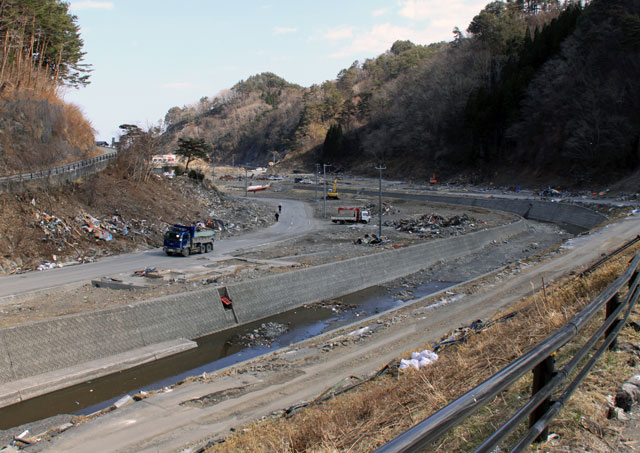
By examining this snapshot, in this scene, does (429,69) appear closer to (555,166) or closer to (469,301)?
(555,166)

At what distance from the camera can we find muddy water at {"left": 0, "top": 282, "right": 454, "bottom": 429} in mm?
14961

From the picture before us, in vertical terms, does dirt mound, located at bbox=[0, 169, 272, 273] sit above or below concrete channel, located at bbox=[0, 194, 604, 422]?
above

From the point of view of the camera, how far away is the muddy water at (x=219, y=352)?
14961 millimetres

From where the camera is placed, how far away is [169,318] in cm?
2114

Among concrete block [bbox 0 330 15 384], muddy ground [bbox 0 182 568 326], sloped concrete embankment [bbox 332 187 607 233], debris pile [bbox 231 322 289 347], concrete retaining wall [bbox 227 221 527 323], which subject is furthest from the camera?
sloped concrete embankment [bbox 332 187 607 233]

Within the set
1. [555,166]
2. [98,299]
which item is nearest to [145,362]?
[98,299]

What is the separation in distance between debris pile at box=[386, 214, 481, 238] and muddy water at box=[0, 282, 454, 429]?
61.0 feet

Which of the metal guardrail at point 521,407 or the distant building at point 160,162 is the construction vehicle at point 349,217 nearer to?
the distant building at point 160,162

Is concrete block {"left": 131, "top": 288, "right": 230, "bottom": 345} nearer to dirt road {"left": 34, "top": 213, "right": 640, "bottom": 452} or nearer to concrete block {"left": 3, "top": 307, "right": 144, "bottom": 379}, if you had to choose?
concrete block {"left": 3, "top": 307, "right": 144, "bottom": 379}

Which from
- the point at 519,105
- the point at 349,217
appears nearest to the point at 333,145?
the point at 519,105

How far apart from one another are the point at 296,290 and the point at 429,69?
405 ft

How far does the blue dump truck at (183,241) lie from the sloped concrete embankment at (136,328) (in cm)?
1154

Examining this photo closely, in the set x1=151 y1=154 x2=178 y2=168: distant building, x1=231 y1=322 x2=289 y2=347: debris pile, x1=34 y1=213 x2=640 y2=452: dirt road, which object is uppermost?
x1=151 y1=154 x2=178 y2=168: distant building

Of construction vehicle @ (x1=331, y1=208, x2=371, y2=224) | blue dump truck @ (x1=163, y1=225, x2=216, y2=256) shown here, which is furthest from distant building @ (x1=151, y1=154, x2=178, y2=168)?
blue dump truck @ (x1=163, y1=225, x2=216, y2=256)
